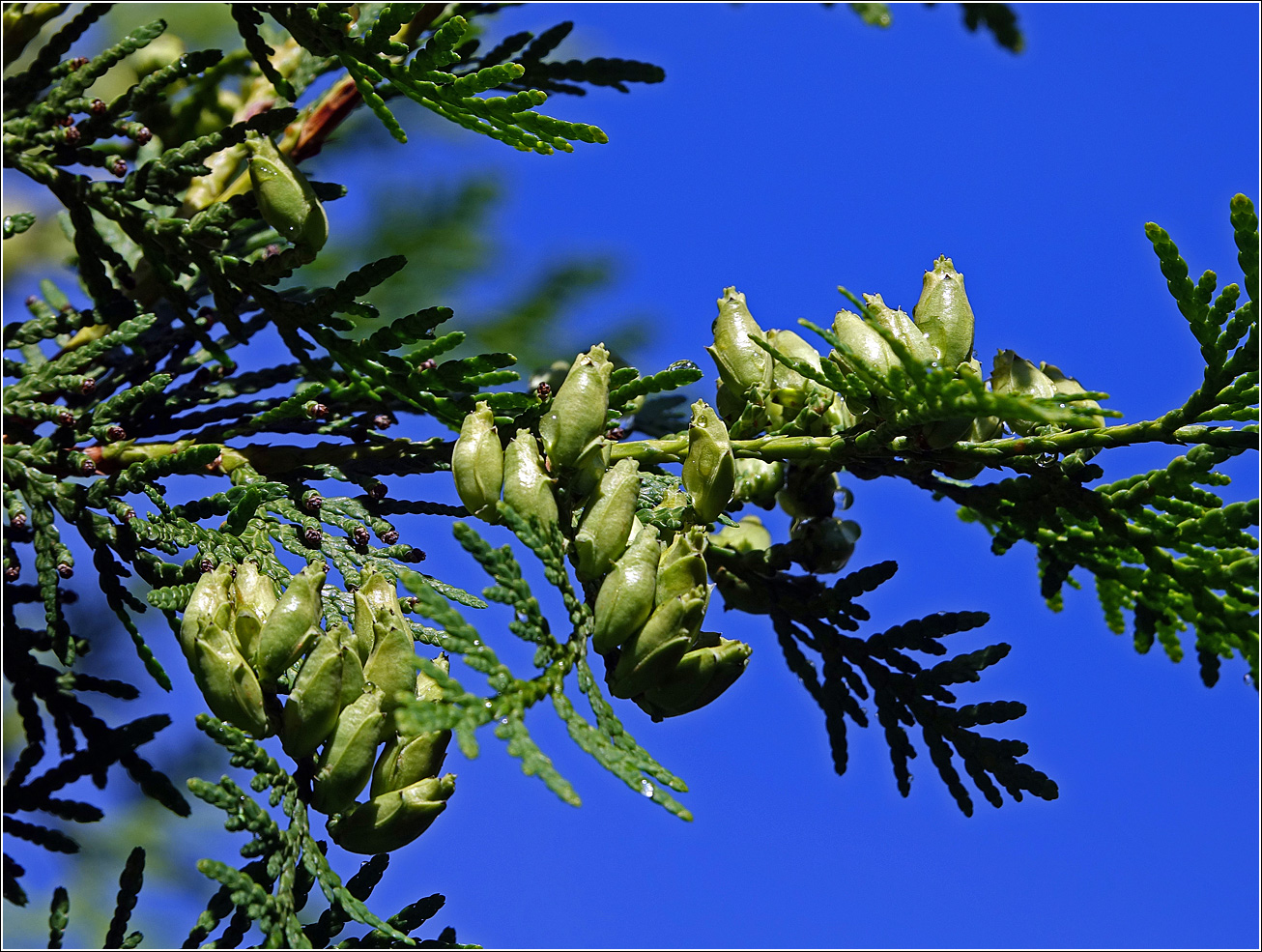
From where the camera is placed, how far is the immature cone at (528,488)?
1.88 meters

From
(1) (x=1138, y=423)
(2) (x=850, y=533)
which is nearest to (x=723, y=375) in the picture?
(2) (x=850, y=533)

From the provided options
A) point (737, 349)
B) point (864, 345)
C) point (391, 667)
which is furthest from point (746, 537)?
point (391, 667)

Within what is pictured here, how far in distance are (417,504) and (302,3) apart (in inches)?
45.2

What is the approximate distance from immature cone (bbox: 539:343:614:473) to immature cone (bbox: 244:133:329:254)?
26.3 inches

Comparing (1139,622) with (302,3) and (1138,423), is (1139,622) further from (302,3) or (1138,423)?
(302,3)

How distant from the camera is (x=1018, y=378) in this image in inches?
87.5

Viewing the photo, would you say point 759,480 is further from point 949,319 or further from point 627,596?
point 627,596

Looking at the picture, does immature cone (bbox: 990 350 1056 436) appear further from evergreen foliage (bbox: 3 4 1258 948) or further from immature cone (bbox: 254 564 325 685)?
immature cone (bbox: 254 564 325 685)

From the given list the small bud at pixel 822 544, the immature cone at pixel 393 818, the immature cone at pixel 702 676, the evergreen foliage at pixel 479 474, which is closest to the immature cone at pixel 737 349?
the evergreen foliage at pixel 479 474

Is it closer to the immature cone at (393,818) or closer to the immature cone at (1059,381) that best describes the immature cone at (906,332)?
Answer: the immature cone at (1059,381)

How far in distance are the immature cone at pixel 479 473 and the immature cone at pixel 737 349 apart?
1.67 feet

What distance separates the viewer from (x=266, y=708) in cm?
185

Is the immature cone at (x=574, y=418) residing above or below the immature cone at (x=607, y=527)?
above

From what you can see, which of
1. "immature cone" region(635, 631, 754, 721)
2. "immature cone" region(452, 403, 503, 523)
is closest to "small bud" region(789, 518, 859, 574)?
"immature cone" region(635, 631, 754, 721)
